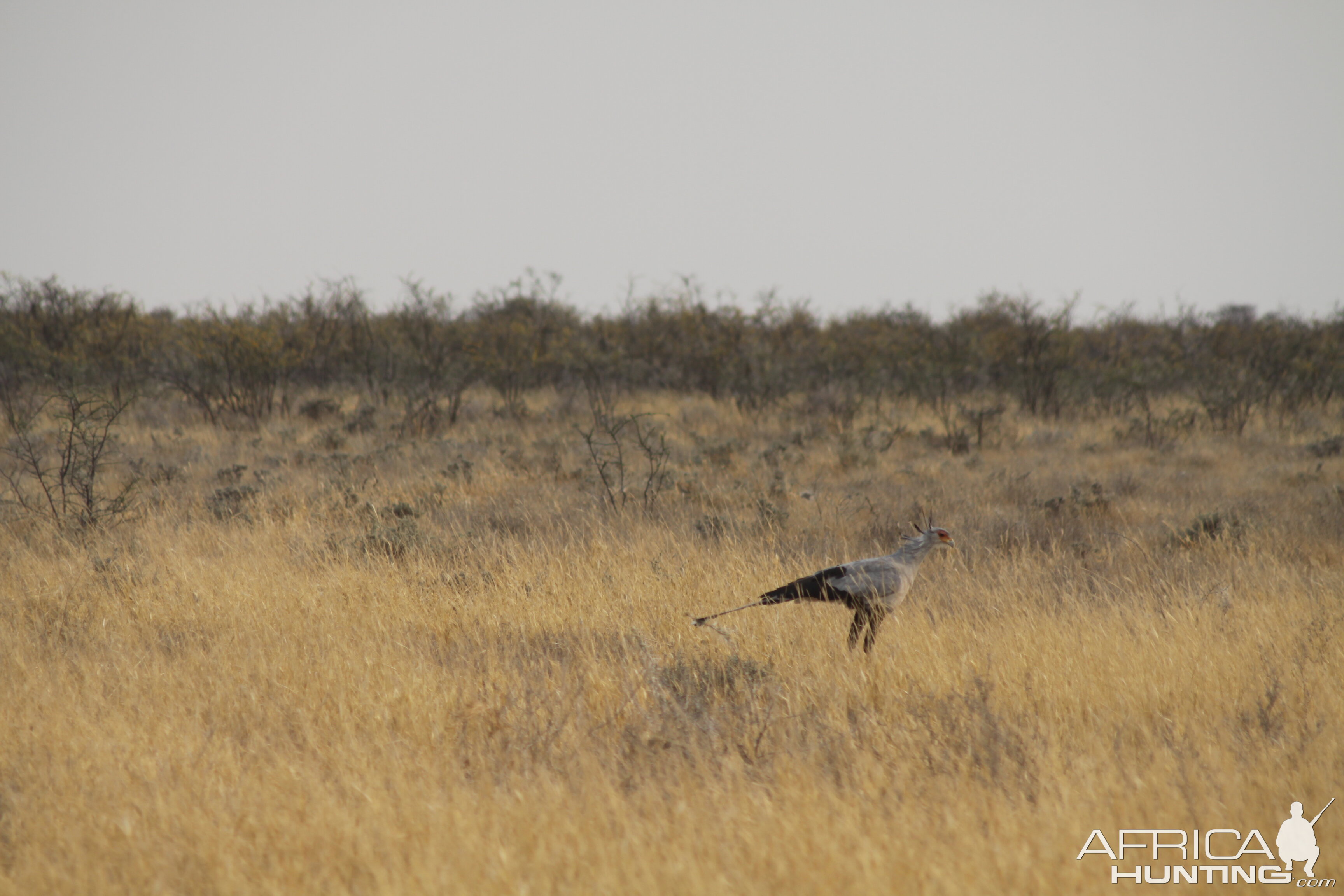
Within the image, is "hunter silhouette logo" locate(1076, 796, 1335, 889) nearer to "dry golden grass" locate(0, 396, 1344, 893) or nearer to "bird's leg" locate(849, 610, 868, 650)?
"dry golden grass" locate(0, 396, 1344, 893)

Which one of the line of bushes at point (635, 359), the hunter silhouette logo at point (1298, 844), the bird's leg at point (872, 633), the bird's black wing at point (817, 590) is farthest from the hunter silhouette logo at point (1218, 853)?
the line of bushes at point (635, 359)

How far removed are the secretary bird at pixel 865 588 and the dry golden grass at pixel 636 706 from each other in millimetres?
227

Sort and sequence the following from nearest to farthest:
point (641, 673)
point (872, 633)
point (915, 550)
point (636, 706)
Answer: point (636, 706), point (641, 673), point (872, 633), point (915, 550)

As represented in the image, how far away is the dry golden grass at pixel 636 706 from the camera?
7.36 ft

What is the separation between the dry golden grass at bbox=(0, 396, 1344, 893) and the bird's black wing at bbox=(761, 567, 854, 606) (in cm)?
35

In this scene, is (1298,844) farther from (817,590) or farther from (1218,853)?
(817,590)

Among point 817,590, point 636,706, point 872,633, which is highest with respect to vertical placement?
point 817,590

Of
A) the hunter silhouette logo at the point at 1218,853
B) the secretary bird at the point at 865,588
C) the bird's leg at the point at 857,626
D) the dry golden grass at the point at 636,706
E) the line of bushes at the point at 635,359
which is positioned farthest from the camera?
the line of bushes at the point at 635,359

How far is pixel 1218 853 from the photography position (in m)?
2.29

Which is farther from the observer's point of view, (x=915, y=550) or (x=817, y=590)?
(x=915, y=550)

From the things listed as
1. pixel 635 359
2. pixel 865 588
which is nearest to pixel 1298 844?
pixel 865 588

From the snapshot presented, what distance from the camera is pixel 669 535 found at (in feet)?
20.8

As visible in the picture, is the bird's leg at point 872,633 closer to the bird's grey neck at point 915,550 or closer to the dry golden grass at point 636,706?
the dry golden grass at point 636,706

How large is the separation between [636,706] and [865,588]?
1260 mm
